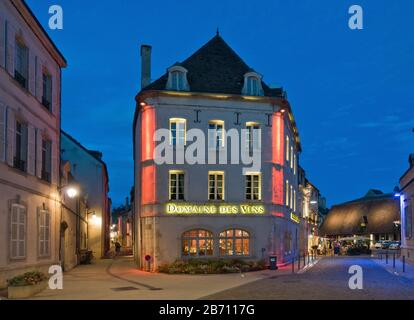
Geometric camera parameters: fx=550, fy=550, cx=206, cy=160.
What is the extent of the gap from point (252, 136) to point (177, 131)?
4989 millimetres

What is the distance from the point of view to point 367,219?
87250mm

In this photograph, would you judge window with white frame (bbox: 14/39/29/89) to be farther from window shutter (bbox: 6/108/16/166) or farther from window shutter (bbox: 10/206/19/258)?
window shutter (bbox: 10/206/19/258)

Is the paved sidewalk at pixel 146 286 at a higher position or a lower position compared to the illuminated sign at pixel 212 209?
lower

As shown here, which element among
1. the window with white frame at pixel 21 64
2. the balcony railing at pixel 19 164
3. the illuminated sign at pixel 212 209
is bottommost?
the illuminated sign at pixel 212 209

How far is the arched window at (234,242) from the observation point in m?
33.8

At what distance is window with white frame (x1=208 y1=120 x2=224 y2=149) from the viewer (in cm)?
3416

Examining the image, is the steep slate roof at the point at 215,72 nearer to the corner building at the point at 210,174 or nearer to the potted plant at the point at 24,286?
the corner building at the point at 210,174

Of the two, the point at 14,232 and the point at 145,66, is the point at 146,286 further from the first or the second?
the point at 145,66

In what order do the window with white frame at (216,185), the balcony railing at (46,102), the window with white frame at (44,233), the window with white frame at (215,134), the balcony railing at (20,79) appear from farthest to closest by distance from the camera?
the window with white frame at (215,134), the window with white frame at (216,185), the balcony railing at (46,102), the window with white frame at (44,233), the balcony railing at (20,79)

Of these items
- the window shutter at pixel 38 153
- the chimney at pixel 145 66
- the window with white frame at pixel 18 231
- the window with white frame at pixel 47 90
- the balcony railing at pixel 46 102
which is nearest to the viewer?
the window with white frame at pixel 18 231

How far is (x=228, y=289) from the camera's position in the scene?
2152 cm

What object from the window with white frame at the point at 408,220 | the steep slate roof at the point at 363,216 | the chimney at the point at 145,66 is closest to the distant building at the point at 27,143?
the chimney at the point at 145,66

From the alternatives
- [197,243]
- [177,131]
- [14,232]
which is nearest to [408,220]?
[197,243]

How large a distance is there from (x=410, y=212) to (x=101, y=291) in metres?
25.0
